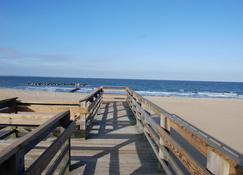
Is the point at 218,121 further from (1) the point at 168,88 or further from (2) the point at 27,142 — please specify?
(1) the point at 168,88

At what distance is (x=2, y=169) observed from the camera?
4.65ft

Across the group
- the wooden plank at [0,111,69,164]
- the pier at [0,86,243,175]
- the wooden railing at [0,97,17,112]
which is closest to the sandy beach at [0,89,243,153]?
the wooden railing at [0,97,17,112]

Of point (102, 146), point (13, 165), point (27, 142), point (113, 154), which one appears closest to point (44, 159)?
point (27, 142)

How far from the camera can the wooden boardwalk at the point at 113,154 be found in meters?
3.60

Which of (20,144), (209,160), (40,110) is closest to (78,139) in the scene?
(40,110)

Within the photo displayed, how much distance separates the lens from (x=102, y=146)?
4.75 metres

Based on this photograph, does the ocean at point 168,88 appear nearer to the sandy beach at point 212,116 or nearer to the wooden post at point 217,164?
the sandy beach at point 212,116

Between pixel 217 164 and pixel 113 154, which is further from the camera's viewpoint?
pixel 113 154

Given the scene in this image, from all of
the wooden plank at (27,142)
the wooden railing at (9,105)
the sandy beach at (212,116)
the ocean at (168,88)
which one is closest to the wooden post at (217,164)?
the wooden plank at (27,142)

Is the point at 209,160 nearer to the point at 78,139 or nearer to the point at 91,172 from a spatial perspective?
the point at 91,172

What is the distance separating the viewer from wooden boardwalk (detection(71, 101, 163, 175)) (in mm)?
3600

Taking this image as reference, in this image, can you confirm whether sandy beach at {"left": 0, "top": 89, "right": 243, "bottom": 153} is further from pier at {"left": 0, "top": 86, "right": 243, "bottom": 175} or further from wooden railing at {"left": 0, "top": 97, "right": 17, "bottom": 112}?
pier at {"left": 0, "top": 86, "right": 243, "bottom": 175}

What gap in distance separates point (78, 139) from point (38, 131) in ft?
10.6

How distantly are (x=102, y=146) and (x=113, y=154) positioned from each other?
510mm
